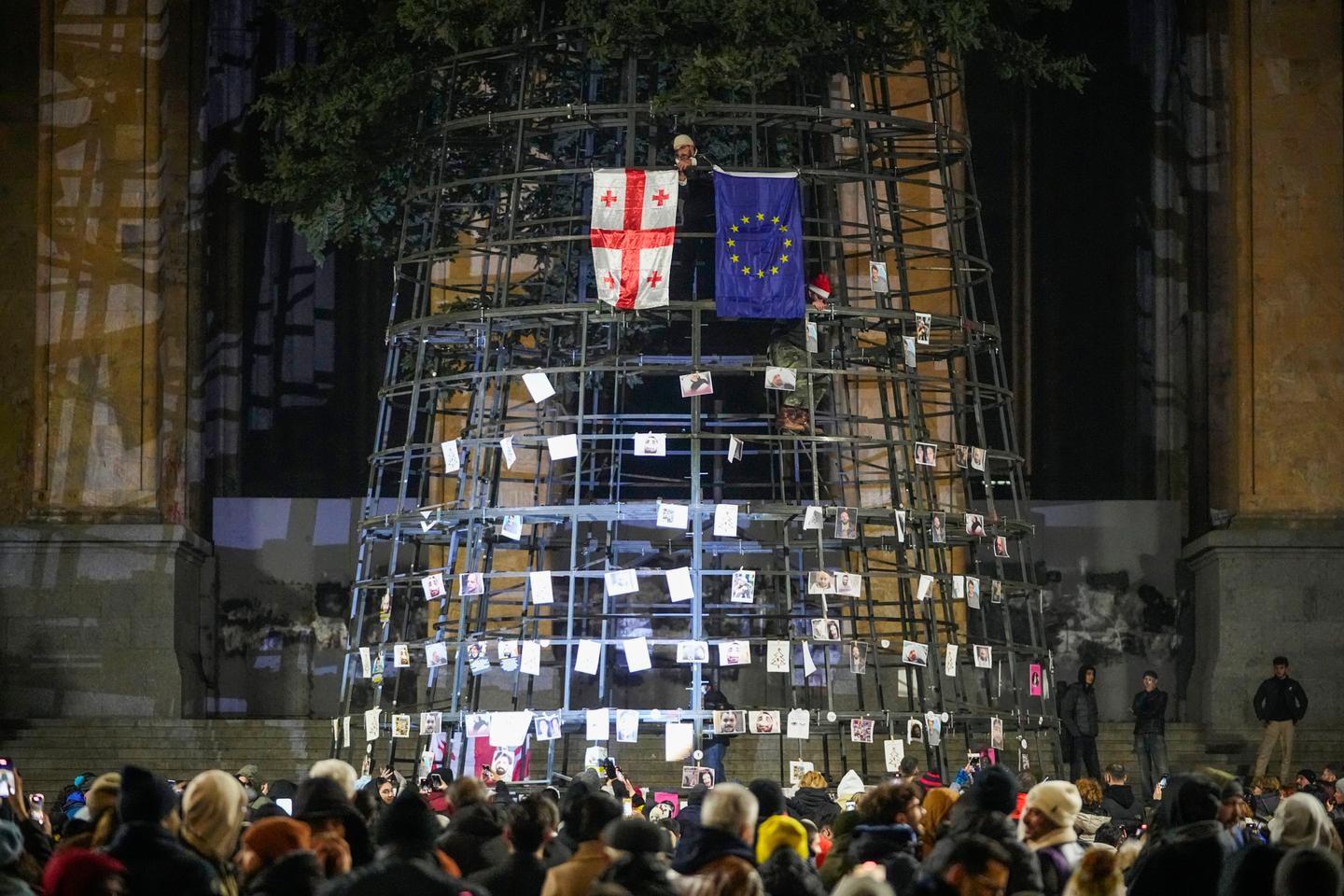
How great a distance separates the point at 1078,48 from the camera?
33.9 m

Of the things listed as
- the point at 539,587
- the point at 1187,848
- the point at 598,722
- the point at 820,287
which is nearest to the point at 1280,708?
the point at 820,287

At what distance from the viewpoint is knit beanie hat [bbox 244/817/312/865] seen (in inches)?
332

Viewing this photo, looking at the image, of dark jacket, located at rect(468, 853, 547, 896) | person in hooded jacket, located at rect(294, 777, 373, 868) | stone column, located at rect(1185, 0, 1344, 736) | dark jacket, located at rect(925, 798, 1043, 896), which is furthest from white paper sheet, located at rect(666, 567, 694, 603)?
stone column, located at rect(1185, 0, 1344, 736)

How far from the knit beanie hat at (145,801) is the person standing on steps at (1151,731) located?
1767 cm

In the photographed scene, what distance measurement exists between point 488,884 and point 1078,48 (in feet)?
88.8

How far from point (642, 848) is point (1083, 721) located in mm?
17158

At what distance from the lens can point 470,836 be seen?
989 centimetres

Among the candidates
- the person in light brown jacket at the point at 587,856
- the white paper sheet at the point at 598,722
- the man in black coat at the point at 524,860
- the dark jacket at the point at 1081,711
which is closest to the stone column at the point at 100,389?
the white paper sheet at the point at 598,722

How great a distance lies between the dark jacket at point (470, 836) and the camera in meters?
9.80

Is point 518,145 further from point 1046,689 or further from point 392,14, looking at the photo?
point 1046,689

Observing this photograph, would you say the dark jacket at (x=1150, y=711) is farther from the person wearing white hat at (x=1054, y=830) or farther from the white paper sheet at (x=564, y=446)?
the person wearing white hat at (x=1054, y=830)

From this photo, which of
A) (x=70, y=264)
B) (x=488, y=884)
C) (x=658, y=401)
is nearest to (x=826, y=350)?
(x=658, y=401)

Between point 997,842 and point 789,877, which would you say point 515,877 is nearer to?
point 789,877

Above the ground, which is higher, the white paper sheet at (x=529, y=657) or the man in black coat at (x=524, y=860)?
the white paper sheet at (x=529, y=657)
